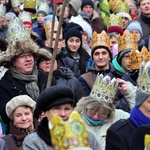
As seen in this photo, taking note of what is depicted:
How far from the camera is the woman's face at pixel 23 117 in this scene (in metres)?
7.38

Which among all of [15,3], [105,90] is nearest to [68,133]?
[105,90]

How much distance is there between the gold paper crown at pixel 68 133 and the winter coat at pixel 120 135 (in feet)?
3.49

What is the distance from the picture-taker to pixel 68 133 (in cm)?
443

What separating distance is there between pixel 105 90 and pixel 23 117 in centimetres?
83

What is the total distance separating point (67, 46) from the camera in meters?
11.6

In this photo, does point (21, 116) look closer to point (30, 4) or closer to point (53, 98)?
point (53, 98)

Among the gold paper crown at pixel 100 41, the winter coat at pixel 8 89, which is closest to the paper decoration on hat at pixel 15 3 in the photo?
the gold paper crown at pixel 100 41

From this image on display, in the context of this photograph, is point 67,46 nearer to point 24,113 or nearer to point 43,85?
point 43,85

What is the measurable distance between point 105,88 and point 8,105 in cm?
95

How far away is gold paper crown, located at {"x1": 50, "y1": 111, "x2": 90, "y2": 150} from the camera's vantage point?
14.5 feet

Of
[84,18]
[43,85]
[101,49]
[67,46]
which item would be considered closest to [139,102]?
[43,85]

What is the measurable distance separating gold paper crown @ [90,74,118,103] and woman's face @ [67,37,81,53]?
3.75 metres

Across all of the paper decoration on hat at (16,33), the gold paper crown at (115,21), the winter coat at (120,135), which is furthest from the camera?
the gold paper crown at (115,21)

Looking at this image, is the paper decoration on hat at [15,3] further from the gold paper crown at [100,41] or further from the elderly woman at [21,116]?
the elderly woman at [21,116]
